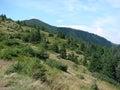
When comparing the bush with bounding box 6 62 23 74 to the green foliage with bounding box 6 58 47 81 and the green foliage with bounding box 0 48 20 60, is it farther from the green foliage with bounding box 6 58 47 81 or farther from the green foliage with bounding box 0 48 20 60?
the green foliage with bounding box 0 48 20 60

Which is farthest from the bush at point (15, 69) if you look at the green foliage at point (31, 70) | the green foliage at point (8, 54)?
the green foliage at point (8, 54)

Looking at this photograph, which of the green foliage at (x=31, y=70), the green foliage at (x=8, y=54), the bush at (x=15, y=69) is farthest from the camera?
the green foliage at (x=8, y=54)

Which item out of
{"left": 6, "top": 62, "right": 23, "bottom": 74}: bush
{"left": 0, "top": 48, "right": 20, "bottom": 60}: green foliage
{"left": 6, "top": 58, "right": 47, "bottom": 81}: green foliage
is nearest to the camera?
{"left": 6, "top": 58, "right": 47, "bottom": 81}: green foliage

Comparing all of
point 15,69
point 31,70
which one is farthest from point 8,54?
point 31,70

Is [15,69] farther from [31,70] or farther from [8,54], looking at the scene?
[8,54]

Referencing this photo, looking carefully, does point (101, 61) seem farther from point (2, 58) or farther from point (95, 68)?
point (2, 58)

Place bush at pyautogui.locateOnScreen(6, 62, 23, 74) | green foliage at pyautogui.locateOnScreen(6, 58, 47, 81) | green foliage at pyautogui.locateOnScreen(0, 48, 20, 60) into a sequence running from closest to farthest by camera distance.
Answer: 1. green foliage at pyautogui.locateOnScreen(6, 58, 47, 81)
2. bush at pyautogui.locateOnScreen(6, 62, 23, 74)
3. green foliage at pyautogui.locateOnScreen(0, 48, 20, 60)

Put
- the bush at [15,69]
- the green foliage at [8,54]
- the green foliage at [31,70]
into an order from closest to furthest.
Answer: the green foliage at [31,70] < the bush at [15,69] < the green foliage at [8,54]

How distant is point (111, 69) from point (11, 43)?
8920 cm

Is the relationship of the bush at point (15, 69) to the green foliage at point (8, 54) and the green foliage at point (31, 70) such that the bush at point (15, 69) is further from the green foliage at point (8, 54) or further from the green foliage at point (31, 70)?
the green foliage at point (8, 54)

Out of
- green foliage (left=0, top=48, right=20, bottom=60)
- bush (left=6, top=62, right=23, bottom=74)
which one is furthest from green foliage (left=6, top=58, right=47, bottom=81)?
green foliage (left=0, top=48, right=20, bottom=60)

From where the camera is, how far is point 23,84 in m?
14.2

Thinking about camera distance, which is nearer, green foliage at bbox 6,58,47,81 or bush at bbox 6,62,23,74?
green foliage at bbox 6,58,47,81

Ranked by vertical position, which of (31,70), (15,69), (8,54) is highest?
(31,70)
